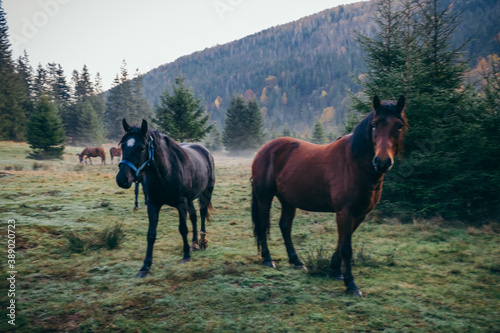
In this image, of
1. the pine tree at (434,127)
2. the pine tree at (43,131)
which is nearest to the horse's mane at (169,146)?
the pine tree at (434,127)

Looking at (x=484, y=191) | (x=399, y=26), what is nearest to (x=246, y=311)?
(x=484, y=191)

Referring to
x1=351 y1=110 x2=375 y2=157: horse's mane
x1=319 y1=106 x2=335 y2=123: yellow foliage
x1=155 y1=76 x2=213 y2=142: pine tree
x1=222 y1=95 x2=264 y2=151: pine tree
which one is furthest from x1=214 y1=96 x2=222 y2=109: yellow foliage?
x1=351 y1=110 x2=375 y2=157: horse's mane

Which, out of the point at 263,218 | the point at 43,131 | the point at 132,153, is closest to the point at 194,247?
the point at 263,218

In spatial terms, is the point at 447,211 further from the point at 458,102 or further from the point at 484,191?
the point at 458,102

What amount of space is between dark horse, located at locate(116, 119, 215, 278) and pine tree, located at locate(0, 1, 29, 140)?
40.4 m

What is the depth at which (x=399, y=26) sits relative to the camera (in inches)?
337

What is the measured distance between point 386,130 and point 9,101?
151 ft

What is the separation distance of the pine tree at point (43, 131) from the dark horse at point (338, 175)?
2834 centimetres

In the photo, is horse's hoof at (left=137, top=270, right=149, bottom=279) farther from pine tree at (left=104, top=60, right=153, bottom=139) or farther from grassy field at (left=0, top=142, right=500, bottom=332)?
pine tree at (left=104, top=60, right=153, bottom=139)

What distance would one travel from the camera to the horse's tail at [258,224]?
4.98m

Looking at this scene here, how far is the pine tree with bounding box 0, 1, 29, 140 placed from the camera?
33.2m

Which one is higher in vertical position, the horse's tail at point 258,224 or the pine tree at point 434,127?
the pine tree at point 434,127

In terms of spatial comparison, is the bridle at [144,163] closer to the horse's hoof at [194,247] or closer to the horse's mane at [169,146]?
the horse's mane at [169,146]

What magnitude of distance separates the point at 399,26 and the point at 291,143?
6.86 meters
